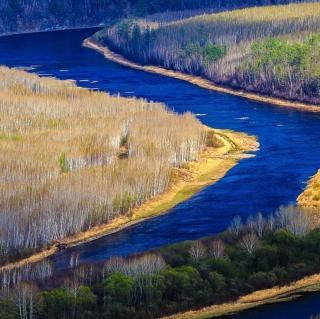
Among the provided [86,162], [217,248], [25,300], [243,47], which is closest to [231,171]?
[86,162]

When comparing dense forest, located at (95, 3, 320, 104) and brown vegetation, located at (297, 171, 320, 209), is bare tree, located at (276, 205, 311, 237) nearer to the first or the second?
brown vegetation, located at (297, 171, 320, 209)

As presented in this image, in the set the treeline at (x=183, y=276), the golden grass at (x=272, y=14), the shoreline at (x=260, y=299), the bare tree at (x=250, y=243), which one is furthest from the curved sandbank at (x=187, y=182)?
the golden grass at (x=272, y=14)

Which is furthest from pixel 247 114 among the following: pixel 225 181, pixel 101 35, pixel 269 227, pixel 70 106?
pixel 101 35

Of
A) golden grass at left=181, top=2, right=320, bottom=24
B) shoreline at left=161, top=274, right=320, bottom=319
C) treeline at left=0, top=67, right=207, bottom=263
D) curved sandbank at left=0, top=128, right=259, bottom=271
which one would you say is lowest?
shoreline at left=161, top=274, right=320, bottom=319

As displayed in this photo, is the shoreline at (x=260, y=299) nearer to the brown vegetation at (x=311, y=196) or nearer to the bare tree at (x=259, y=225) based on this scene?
the bare tree at (x=259, y=225)

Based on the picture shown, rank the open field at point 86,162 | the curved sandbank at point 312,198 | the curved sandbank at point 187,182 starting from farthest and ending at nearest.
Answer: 1. the curved sandbank at point 312,198
2. the curved sandbank at point 187,182
3. the open field at point 86,162

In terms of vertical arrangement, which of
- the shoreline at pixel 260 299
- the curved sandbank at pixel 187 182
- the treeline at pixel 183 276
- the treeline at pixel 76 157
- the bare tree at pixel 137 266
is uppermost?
the treeline at pixel 76 157

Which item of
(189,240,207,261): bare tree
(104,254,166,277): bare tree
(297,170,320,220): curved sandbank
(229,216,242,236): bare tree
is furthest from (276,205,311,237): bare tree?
(104,254,166,277): bare tree
